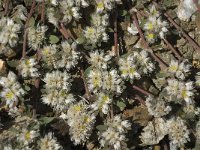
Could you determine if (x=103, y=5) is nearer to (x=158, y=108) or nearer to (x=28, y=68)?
(x=28, y=68)

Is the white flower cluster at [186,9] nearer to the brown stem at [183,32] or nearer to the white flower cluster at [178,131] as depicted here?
the brown stem at [183,32]

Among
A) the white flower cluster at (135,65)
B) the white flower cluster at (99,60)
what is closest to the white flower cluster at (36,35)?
the white flower cluster at (99,60)

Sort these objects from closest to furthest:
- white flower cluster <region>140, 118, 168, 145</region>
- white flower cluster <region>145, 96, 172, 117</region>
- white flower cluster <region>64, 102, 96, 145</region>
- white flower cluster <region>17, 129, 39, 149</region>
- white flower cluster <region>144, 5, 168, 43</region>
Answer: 1. white flower cluster <region>17, 129, 39, 149</region>
2. white flower cluster <region>64, 102, 96, 145</region>
3. white flower cluster <region>145, 96, 172, 117</region>
4. white flower cluster <region>144, 5, 168, 43</region>
5. white flower cluster <region>140, 118, 168, 145</region>

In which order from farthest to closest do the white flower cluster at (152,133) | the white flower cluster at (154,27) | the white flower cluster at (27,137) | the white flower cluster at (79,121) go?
the white flower cluster at (152,133)
the white flower cluster at (154,27)
the white flower cluster at (79,121)
the white flower cluster at (27,137)

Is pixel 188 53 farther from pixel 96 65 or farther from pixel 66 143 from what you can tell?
pixel 66 143

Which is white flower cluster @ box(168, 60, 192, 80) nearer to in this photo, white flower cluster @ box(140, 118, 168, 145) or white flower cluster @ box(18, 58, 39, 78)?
white flower cluster @ box(140, 118, 168, 145)

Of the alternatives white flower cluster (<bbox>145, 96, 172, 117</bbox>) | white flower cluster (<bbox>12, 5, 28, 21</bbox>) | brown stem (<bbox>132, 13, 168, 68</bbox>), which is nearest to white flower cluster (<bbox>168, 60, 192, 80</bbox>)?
brown stem (<bbox>132, 13, 168, 68</bbox>)

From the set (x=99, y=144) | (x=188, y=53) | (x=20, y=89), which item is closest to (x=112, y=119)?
(x=99, y=144)
